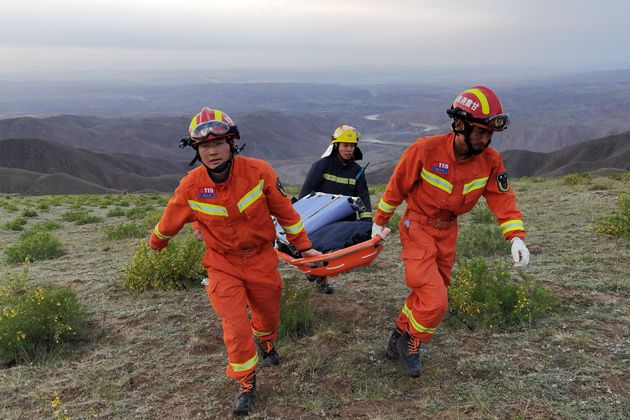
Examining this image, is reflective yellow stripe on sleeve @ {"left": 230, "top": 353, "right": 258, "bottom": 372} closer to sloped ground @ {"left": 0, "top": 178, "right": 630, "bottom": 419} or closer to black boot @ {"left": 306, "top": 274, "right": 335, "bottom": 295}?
sloped ground @ {"left": 0, "top": 178, "right": 630, "bottom": 419}

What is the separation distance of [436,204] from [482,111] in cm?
88

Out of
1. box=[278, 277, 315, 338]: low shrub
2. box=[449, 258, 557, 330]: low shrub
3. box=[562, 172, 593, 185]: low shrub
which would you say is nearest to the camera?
box=[449, 258, 557, 330]: low shrub

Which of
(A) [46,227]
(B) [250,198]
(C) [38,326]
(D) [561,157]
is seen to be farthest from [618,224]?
(D) [561,157]

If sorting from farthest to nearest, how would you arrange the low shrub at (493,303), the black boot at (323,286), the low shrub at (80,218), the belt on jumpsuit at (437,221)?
1. the low shrub at (80,218)
2. the black boot at (323,286)
3. the low shrub at (493,303)
4. the belt on jumpsuit at (437,221)

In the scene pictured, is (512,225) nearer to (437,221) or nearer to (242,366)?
(437,221)

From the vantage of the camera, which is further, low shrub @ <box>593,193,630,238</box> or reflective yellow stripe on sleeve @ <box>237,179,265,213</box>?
low shrub @ <box>593,193,630,238</box>

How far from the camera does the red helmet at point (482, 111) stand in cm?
376

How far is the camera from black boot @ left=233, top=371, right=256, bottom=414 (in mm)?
3738

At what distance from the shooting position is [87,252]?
981 cm

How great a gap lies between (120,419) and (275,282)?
1695 mm

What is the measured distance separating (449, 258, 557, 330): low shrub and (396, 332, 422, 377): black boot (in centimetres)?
102

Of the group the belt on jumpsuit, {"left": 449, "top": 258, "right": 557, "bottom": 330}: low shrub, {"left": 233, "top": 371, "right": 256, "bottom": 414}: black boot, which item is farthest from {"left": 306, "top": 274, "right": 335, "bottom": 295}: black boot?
{"left": 233, "top": 371, "right": 256, "bottom": 414}: black boot

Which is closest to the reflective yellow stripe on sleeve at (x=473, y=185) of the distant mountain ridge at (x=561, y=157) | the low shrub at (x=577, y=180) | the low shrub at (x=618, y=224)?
the low shrub at (x=618, y=224)

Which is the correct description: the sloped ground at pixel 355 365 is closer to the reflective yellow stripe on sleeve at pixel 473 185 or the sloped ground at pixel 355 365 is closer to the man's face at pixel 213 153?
the reflective yellow stripe on sleeve at pixel 473 185
